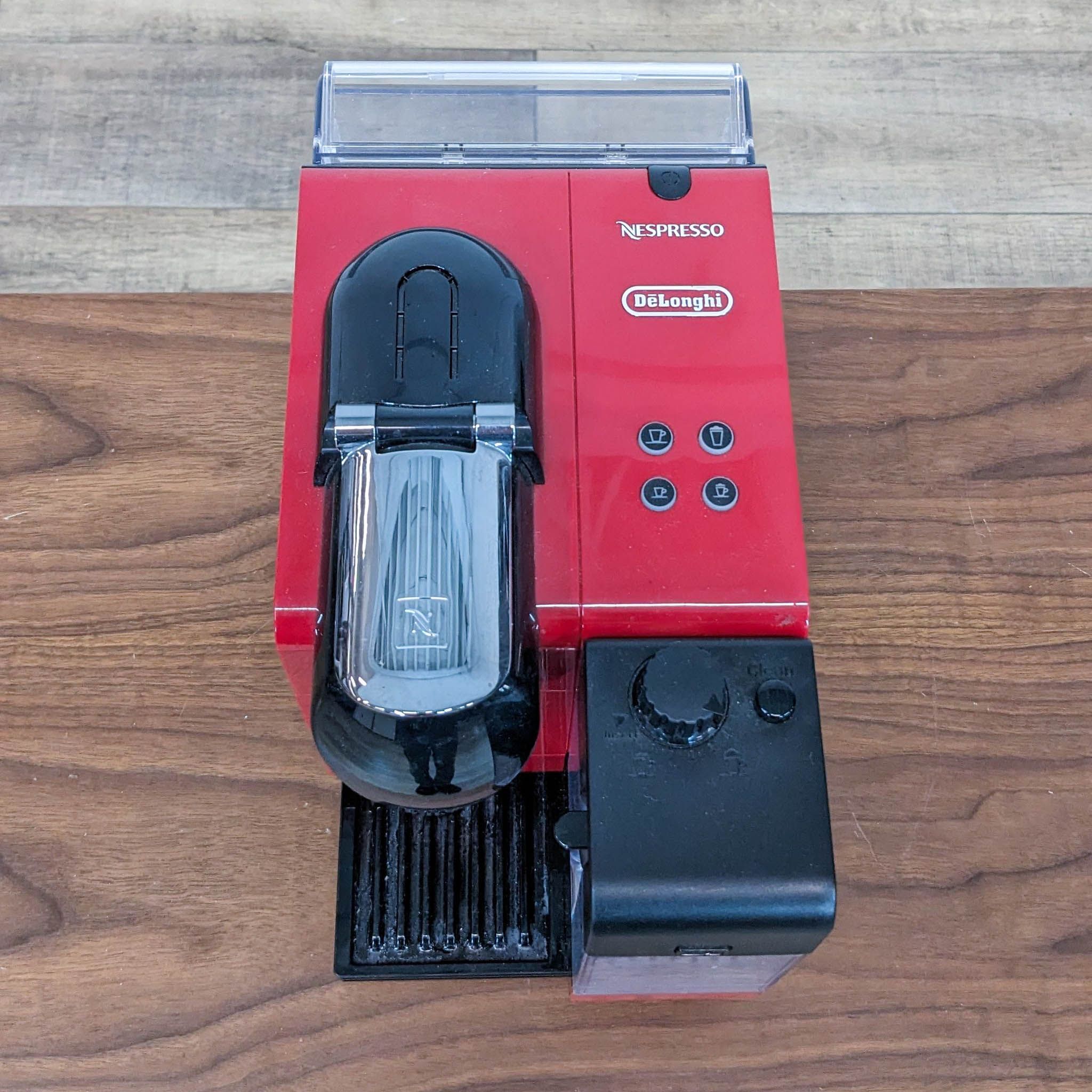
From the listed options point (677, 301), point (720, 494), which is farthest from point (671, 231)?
point (720, 494)

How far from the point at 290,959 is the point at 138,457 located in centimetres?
31

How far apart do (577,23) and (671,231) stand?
416 mm

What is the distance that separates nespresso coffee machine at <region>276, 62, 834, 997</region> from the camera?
43 cm

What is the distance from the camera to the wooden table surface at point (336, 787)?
561 millimetres

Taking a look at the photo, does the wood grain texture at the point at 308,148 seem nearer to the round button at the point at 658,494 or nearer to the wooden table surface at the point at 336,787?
the wooden table surface at the point at 336,787

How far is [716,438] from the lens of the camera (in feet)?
1.67

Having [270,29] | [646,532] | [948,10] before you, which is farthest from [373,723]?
[948,10]

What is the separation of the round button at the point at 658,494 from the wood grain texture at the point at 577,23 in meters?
0.52

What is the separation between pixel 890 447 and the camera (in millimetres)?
677

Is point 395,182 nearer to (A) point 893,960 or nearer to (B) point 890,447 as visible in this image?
(B) point 890,447

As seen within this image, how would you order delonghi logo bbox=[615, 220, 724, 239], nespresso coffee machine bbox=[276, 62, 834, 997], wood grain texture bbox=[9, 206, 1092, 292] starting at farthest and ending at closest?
wood grain texture bbox=[9, 206, 1092, 292], delonghi logo bbox=[615, 220, 724, 239], nespresso coffee machine bbox=[276, 62, 834, 997]

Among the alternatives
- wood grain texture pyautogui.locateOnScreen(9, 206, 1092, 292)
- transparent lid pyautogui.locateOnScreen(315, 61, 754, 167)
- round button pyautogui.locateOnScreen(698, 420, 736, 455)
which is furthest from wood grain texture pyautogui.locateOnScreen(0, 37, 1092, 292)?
round button pyautogui.locateOnScreen(698, 420, 736, 455)

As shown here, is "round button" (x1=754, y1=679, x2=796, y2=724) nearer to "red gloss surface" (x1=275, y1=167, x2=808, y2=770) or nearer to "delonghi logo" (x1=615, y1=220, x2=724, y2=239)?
"red gloss surface" (x1=275, y1=167, x2=808, y2=770)

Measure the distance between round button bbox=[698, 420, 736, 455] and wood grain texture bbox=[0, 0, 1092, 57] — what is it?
492 millimetres
